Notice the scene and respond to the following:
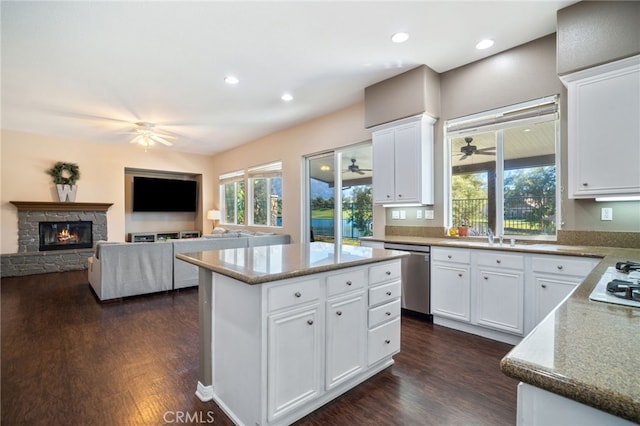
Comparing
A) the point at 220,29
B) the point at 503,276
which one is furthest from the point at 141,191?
the point at 503,276

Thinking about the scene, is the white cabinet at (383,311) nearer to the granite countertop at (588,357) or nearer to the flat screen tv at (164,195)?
the granite countertop at (588,357)

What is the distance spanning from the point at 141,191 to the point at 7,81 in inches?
163

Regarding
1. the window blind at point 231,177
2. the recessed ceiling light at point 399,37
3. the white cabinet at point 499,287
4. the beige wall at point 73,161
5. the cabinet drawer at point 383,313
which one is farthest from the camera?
the window blind at point 231,177

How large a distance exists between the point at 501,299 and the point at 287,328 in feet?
7.26

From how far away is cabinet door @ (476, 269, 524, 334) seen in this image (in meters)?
2.74

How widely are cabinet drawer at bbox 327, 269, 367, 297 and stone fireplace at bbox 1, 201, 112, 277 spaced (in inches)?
271

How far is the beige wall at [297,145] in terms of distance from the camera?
4.82 m

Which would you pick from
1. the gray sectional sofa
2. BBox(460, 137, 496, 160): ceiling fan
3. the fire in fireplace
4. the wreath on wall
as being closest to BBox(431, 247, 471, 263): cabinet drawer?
BBox(460, 137, 496, 160): ceiling fan

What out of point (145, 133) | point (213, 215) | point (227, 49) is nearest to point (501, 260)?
point (227, 49)

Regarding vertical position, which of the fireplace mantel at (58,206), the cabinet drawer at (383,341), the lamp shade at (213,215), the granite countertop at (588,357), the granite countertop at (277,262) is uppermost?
the fireplace mantel at (58,206)

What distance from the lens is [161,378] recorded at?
7.45 ft

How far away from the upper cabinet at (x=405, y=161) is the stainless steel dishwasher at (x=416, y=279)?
2.04 ft

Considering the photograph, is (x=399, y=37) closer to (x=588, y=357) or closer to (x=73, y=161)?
(x=588, y=357)

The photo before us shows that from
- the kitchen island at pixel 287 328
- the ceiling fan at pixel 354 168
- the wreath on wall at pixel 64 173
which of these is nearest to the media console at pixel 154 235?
the wreath on wall at pixel 64 173
